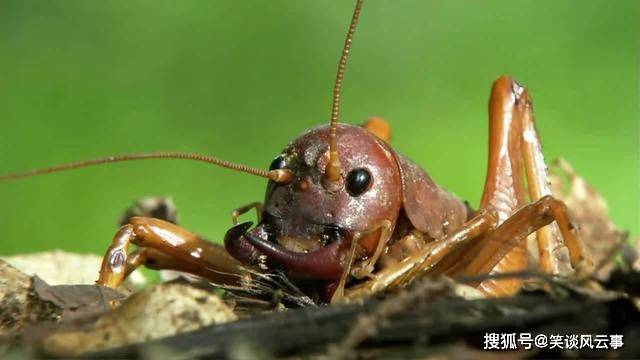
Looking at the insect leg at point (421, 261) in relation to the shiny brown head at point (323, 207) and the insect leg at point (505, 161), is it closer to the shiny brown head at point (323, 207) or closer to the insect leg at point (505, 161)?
the shiny brown head at point (323, 207)

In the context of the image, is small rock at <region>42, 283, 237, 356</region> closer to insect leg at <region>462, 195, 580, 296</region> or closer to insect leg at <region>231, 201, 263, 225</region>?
insect leg at <region>462, 195, 580, 296</region>

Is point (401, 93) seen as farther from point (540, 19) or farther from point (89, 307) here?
point (89, 307)

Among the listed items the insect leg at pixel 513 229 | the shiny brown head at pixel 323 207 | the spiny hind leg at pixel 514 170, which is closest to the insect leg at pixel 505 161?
the spiny hind leg at pixel 514 170

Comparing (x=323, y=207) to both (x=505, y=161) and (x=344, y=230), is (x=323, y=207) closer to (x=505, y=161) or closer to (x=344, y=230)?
(x=344, y=230)

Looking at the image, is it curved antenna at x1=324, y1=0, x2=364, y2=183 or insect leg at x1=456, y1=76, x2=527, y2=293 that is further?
insect leg at x1=456, y1=76, x2=527, y2=293

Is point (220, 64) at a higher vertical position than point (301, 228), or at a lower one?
higher

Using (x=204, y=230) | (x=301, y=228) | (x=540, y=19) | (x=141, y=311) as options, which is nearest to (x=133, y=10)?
(x=204, y=230)

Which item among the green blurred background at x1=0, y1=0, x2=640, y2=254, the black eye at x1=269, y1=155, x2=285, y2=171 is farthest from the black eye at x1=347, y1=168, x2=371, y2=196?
the green blurred background at x1=0, y1=0, x2=640, y2=254
